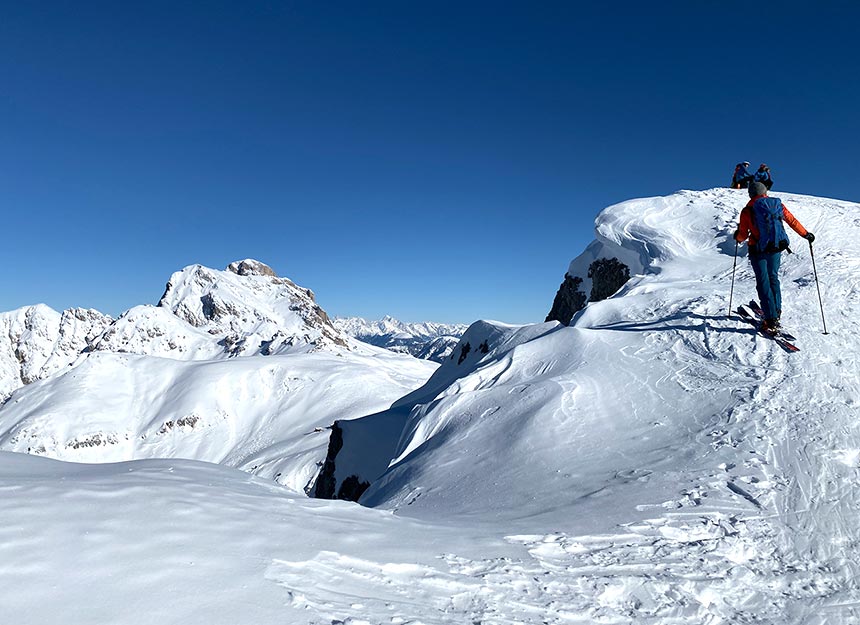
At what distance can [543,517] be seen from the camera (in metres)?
5.52

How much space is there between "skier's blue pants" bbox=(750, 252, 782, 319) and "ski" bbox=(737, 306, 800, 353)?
0.40 m

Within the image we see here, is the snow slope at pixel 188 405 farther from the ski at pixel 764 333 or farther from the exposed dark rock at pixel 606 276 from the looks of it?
the ski at pixel 764 333

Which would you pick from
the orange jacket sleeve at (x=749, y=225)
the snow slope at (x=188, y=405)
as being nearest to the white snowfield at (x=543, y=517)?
the orange jacket sleeve at (x=749, y=225)

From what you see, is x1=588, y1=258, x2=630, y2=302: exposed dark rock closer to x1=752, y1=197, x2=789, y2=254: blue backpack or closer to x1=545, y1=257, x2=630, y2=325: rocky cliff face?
x1=545, y1=257, x2=630, y2=325: rocky cliff face

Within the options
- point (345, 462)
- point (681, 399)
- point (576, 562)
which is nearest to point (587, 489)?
point (576, 562)

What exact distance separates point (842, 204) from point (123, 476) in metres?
27.1

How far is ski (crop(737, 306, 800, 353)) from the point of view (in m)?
9.16

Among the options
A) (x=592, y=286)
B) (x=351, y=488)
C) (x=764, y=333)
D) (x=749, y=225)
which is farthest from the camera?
(x=592, y=286)

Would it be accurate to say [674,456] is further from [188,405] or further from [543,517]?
[188,405]

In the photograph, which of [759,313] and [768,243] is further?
[759,313]

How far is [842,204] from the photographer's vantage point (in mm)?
20688

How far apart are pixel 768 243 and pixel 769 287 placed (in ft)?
3.14

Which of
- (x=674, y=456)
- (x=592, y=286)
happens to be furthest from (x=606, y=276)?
(x=674, y=456)

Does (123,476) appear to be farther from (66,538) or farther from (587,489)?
(587,489)
